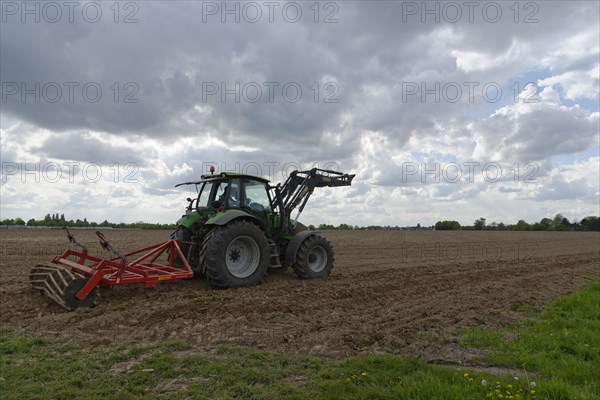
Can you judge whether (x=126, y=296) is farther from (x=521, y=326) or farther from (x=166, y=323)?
(x=521, y=326)

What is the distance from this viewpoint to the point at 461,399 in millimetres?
3676

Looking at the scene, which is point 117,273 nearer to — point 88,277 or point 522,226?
point 88,277

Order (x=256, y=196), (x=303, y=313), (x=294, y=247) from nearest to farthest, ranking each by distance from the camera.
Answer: (x=303, y=313) → (x=256, y=196) → (x=294, y=247)

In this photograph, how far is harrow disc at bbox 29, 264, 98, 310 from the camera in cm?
666

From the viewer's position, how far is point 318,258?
1065 cm

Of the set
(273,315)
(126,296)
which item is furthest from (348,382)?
(126,296)

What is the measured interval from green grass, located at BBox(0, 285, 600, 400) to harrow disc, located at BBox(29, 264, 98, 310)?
4.01 ft

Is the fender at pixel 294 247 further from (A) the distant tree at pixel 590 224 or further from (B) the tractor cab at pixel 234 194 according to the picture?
(A) the distant tree at pixel 590 224

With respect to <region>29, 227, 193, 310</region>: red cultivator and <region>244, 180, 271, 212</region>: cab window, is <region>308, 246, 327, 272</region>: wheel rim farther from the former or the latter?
<region>29, 227, 193, 310</region>: red cultivator

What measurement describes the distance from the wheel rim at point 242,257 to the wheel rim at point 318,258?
72.0 inches

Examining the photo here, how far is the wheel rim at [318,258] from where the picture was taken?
416 inches

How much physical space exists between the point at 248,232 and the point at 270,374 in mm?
4751

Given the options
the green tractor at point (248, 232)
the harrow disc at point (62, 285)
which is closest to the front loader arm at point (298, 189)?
the green tractor at point (248, 232)

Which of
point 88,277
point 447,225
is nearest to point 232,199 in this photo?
point 88,277
